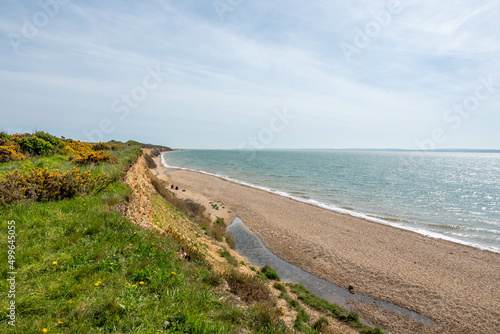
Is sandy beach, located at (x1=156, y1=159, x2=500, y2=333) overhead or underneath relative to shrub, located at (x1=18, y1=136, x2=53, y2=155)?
underneath

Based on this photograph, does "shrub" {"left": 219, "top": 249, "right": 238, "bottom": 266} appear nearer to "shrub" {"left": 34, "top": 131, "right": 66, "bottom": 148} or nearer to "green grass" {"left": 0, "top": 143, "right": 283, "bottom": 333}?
"green grass" {"left": 0, "top": 143, "right": 283, "bottom": 333}

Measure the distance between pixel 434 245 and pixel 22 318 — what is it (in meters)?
24.0

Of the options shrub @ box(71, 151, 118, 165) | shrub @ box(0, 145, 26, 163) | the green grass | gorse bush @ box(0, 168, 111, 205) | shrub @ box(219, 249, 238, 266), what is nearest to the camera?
the green grass

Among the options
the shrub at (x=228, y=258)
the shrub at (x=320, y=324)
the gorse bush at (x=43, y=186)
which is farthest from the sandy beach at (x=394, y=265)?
the gorse bush at (x=43, y=186)

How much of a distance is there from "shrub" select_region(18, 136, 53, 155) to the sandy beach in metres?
16.3

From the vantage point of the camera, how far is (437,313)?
11.2 meters

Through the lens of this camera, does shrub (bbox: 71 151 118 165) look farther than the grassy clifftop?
Yes

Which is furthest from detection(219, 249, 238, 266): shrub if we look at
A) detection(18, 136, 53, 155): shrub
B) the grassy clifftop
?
detection(18, 136, 53, 155): shrub

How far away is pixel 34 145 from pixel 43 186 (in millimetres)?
8337

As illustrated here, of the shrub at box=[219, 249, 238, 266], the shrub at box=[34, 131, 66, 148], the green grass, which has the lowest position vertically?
the shrub at box=[219, 249, 238, 266]

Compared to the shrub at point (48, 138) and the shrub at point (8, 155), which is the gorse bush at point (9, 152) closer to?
the shrub at point (8, 155)

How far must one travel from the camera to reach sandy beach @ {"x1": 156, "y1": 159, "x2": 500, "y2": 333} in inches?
439

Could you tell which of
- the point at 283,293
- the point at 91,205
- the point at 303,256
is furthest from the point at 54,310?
the point at 303,256

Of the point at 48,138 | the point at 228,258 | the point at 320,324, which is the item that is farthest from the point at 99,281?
the point at 48,138
